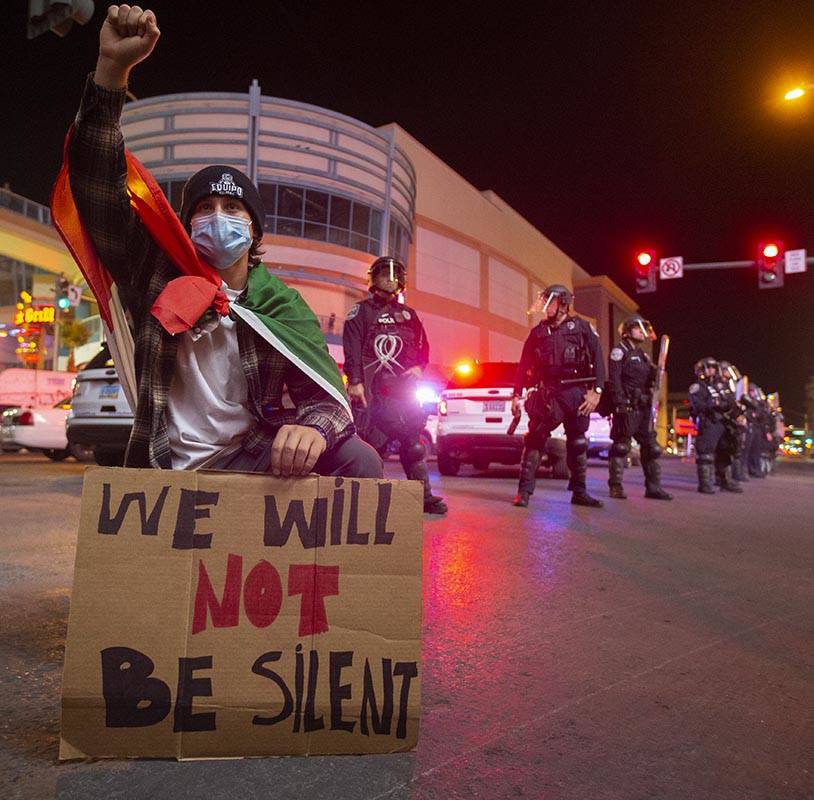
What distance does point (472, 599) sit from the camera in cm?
329

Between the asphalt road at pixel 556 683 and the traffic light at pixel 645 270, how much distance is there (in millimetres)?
14811

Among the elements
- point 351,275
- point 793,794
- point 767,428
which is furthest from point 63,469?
point 351,275

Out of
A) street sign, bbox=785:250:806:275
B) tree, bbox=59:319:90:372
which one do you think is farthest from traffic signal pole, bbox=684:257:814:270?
tree, bbox=59:319:90:372

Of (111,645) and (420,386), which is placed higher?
(420,386)

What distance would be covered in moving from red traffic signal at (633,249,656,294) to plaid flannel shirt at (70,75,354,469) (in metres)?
18.1

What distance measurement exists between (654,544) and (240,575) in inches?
159

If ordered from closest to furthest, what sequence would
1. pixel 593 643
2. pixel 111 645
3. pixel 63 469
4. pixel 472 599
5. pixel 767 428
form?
pixel 111 645, pixel 593 643, pixel 472 599, pixel 63 469, pixel 767 428

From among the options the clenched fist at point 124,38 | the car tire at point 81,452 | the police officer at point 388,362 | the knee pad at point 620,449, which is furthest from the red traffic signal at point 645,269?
the clenched fist at point 124,38

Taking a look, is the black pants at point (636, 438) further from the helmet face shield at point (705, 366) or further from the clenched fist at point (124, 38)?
the clenched fist at point (124, 38)

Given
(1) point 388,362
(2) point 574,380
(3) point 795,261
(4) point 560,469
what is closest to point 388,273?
(1) point 388,362

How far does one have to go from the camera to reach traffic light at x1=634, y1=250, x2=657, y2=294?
61.3 ft

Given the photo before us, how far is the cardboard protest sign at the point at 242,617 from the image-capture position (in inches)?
61.4

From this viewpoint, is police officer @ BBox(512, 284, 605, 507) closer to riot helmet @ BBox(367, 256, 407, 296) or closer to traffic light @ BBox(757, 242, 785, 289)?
riot helmet @ BBox(367, 256, 407, 296)

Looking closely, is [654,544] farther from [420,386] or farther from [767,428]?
[767,428]
